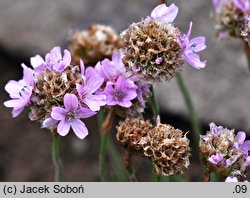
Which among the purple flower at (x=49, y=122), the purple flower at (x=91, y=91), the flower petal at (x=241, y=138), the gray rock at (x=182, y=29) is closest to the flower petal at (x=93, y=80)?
the purple flower at (x=91, y=91)

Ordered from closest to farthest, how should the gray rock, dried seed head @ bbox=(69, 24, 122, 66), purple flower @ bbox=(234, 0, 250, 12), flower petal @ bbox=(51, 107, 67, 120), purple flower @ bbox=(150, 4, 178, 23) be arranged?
flower petal @ bbox=(51, 107, 67, 120)
purple flower @ bbox=(150, 4, 178, 23)
purple flower @ bbox=(234, 0, 250, 12)
dried seed head @ bbox=(69, 24, 122, 66)
the gray rock

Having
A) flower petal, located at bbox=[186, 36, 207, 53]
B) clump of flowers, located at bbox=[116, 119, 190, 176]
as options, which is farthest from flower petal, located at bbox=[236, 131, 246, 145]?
flower petal, located at bbox=[186, 36, 207, 53]

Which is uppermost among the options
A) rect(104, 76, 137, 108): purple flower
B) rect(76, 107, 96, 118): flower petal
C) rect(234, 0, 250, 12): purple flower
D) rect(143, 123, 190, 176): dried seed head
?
rect(234, 0, 250, 12): purple flower

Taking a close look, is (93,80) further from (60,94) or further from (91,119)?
(91,119)

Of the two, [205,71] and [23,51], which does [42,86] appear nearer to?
[205,71]

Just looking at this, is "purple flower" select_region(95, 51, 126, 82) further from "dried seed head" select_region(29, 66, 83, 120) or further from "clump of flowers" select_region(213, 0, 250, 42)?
"clump of flowers" select_region(213, 0, 250, 42)

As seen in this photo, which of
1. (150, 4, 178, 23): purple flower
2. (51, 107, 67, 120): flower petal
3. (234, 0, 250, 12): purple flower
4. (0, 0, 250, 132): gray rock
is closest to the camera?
(51, 107, 67, 120): flower petal

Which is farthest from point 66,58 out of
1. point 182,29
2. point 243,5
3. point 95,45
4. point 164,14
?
point 182,29

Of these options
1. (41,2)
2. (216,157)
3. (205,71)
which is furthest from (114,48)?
(41,2)
